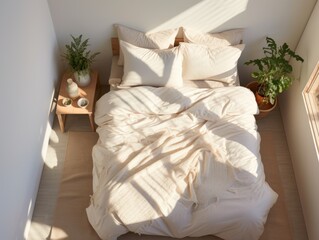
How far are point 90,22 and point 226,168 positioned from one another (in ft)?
5.70

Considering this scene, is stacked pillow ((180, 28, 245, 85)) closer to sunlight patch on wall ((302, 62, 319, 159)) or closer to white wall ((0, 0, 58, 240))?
sunlight patch on wall ((302, 62, 319, 159))

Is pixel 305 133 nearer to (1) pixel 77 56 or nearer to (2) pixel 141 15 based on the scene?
(2) pixel 141 15

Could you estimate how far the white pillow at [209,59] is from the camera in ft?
9.55

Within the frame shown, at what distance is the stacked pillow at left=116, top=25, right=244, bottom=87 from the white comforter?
16 cm

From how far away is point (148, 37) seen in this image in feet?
9.71

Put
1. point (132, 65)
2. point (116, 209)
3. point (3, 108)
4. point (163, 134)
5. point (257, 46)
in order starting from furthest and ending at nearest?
point (257, 46) < point (132, 65) < point (163, 134) < point (116, 209) < point (3, 108)

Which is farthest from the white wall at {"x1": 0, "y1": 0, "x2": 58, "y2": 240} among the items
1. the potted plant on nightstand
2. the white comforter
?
the potted plant on nightstand

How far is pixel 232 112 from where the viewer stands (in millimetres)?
2752

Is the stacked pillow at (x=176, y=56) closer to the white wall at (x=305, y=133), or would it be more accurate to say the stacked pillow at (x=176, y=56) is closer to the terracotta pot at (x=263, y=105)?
the terracotta pot at (x=263, y=105)

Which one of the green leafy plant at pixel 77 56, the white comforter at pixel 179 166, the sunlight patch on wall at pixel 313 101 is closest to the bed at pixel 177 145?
the white comforter at pixel 179 166

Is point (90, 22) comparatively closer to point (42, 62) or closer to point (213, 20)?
point (42, 62)

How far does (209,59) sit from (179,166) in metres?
1.04

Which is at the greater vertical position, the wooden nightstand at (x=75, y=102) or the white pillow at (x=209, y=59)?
the white pillow at (x=209, y=59)

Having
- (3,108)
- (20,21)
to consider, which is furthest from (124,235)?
(20,21)
